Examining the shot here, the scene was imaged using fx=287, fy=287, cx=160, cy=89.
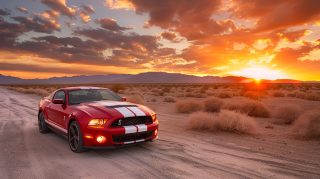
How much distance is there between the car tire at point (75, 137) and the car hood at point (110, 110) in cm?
43

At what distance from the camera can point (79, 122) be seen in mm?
6512

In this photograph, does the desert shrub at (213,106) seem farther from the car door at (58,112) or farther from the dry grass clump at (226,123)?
the car door at (58,112)

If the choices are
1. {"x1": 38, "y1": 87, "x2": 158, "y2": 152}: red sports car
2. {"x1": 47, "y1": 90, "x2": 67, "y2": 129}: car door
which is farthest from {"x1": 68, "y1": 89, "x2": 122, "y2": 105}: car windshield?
{"x1": 47, "y1": 90, "x2": 67, "y2": 129}: car door

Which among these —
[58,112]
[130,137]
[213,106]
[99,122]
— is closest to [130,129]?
[130,137]

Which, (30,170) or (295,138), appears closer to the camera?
(30,170)

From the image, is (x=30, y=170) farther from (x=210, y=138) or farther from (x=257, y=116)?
(x=257, y=116)

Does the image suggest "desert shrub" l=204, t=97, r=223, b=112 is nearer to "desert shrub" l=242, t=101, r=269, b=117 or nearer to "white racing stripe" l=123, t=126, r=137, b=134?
"desert shrub" l=242, t=101, r=269, b=117

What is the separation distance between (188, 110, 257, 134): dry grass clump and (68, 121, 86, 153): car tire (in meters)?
4.54

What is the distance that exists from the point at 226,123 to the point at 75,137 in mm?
5135

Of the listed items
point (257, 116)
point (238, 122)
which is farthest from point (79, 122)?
point (257, 116)

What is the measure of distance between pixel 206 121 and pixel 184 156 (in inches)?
144

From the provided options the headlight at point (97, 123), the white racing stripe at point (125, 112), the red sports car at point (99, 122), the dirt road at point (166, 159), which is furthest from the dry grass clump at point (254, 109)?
the headlight at point (97, 123)

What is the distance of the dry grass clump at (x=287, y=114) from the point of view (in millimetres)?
12287

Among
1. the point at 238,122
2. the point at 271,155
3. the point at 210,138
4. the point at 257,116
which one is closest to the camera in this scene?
the point at 271,155
